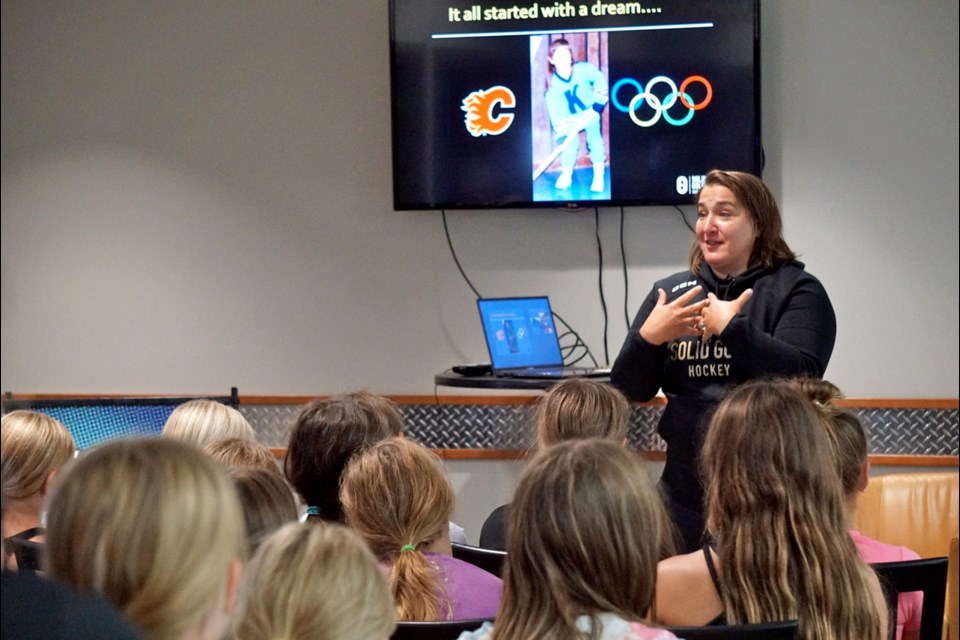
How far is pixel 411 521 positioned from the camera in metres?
2.05

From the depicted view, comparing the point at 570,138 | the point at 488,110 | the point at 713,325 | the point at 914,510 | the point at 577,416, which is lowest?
the point at 914,510

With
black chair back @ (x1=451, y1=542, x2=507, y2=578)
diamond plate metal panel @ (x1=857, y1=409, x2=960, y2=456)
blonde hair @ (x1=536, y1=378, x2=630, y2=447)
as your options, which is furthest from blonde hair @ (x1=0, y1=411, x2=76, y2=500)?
Result: diamond plate metal panel @ (x1=857, y1=409, x2=960, y2=456)

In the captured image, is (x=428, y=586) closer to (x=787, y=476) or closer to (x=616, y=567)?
(x=616, y=567)

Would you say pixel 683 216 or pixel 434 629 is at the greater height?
pixel 683 216

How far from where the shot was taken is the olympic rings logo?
441cm

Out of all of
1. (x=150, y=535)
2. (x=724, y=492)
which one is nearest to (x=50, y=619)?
(x=150, y=535)

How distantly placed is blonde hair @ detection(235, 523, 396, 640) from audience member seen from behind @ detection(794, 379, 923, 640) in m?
1.12

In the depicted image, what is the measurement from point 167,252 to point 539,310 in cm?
167

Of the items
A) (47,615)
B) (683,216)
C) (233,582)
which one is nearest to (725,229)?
(683,216)

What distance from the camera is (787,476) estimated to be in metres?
1.90

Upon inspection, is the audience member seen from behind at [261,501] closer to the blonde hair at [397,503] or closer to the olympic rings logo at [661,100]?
the blonde hair at [397,503]

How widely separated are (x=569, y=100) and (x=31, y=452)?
2622 millimetres

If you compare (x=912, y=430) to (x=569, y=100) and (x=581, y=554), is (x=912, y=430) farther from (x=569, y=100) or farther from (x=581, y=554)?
(x=581, y=554)

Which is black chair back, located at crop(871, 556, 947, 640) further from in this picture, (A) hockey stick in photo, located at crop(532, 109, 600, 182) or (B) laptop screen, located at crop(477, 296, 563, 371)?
(A) hockey stick in photo, located at crop(532, 109, 600, 182)
